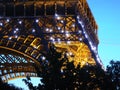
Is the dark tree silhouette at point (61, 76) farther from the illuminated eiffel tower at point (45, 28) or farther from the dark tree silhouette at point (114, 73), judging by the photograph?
the illuminated eiffel tower at point (45, 28)

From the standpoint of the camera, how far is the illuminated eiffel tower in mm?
57250

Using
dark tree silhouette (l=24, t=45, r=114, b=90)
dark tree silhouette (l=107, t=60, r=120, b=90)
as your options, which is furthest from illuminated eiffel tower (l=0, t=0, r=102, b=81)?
dark tree silhouette (l=24, t=45, r=114, b=90)

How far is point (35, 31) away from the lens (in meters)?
58.2

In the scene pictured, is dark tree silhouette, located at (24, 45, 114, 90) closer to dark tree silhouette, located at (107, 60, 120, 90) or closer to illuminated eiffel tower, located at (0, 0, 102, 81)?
dark tree silhouette, located at (107, 60, 120, 90)

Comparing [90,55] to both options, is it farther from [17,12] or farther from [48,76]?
[48,76]

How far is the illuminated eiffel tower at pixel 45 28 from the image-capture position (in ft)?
188

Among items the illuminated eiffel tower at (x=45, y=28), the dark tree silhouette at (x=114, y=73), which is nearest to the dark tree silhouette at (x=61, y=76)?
the dark tree silhouette at (x=114, y=73)

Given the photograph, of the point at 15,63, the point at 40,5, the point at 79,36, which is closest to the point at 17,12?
the point at 40,5

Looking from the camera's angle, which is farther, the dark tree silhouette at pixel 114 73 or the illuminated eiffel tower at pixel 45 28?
the illuminated eiffel tower at pixel 45 28

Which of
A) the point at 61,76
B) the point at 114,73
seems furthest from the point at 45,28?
the point at 61,76

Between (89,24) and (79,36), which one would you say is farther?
(89,24)

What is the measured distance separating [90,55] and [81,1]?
488 centimetres

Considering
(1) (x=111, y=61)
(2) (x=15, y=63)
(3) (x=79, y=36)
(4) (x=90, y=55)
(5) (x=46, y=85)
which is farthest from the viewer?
(2) (x=15, y=63)

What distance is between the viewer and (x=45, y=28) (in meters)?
58.0
